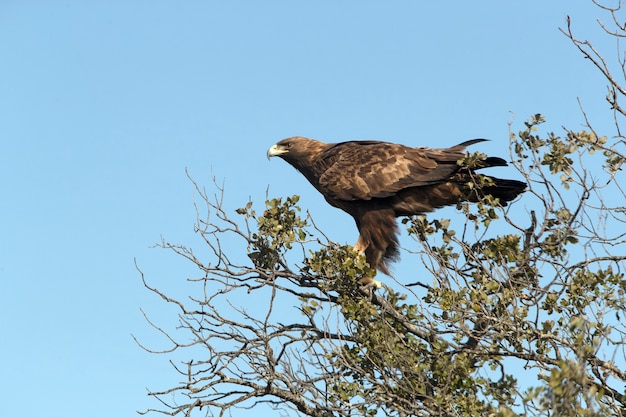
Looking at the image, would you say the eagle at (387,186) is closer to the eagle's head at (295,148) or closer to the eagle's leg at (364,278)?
the eagle's leg at (364,278)

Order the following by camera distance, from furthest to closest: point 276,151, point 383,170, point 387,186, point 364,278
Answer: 1. point 276,151
2. point 383,170
3. point 387,186
4. point 364,278

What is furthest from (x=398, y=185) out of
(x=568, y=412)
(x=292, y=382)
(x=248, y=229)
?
(x=568, y=412)

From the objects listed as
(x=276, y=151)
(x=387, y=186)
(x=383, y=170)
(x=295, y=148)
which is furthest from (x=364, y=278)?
(x=276, y=151)

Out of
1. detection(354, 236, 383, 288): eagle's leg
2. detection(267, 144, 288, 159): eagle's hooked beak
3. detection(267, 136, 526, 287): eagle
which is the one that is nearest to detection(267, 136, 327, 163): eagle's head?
detection(267, 144, 288, 159): eagle's hooked beak

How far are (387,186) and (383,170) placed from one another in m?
0.22

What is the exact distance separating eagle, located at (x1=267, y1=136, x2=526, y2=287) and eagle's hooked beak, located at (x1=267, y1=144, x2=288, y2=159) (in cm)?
72

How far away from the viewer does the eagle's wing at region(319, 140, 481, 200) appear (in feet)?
28.1

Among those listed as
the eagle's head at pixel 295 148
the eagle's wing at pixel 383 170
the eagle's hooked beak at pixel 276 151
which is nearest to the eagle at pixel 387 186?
the eagle's wing at pixel 383 170

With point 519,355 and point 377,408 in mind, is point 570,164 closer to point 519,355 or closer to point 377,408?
point 519,355

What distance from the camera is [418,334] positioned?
6648mm

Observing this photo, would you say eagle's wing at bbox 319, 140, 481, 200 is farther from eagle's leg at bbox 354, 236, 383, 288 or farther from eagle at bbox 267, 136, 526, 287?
eagle's leg at bbox 354, 236, 383, 288

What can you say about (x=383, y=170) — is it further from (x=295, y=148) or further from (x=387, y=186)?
(x=295, y=148)

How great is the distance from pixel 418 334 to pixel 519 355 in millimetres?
803

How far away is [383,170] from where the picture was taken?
884cm
